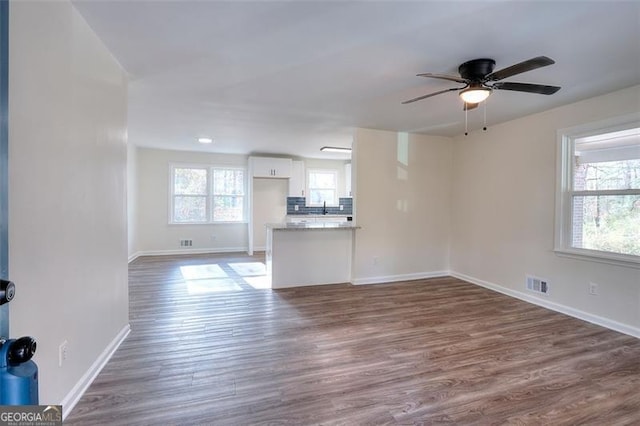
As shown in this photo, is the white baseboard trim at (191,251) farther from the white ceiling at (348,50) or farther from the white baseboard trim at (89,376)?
the white baseboard trim at (89,376)

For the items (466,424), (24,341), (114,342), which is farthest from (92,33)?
(466,424)

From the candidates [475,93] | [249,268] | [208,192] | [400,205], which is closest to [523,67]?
[475,93]

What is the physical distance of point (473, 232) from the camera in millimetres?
4824

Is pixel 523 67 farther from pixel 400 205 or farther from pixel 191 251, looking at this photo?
pixel 191 251

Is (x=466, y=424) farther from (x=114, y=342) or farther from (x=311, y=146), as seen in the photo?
(x=311, y=146)

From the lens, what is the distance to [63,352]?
173cm

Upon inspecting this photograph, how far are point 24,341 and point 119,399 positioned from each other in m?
1.32

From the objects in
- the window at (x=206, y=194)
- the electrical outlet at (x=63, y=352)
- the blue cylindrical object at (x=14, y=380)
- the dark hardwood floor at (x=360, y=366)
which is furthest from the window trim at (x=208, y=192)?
the blue cylindrical object at (x=14, y=380)

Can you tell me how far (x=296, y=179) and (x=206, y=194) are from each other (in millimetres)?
2189

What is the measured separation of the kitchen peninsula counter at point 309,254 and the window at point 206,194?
3.11 meters

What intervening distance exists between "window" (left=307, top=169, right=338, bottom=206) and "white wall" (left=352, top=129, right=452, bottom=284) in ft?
11.4

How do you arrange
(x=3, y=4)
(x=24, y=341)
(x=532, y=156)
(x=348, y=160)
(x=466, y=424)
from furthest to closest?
(x=348, y=160), (x=532, y=156), (x=466, y=424), (x=3, y=4), (x=24, y=341)

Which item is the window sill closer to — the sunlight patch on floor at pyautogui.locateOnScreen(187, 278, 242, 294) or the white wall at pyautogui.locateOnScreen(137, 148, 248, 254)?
the sunlight patch on floor at pyautogui.locateOnScreen(187, 278, 242, 294)

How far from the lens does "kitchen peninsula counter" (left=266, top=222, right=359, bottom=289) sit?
4.51m
